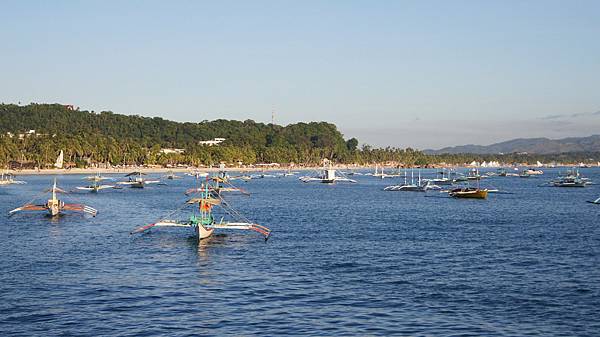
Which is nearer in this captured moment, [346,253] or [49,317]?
[49,317]

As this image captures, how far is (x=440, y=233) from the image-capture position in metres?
65.4

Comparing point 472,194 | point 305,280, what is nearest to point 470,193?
point 472,194

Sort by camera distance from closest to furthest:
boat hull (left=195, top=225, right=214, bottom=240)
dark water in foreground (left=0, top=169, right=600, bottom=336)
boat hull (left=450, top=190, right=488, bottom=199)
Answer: dark water in foreground (left=0, top=169, right=600, bottom=336), boat hull (left=195, top=225, right=214, bottom=240), boat hull (left=450, top=190, right=488, bottom=199)

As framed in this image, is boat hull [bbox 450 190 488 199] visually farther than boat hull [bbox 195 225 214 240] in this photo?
Yes

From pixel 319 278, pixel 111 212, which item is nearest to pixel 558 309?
pixel 319 278

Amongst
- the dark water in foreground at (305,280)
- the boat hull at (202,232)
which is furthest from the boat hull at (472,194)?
the boat hull at (202,232)

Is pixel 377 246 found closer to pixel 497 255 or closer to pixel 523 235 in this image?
pixel 497 255

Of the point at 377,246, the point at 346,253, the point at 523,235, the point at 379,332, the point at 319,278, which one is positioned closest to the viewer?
the point at 379,332

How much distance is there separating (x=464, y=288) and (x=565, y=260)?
44.1 ft

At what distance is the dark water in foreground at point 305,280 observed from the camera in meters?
30.6

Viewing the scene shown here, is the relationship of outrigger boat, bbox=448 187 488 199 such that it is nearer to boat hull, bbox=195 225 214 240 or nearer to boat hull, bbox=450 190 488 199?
boat hull, bbox=450 190 488 199

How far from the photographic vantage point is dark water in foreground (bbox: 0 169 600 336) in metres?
→ 30.6

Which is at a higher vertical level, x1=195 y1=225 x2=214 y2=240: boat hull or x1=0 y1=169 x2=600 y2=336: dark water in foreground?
x1=195 y1=225 x2=214 y2=240: boat hull

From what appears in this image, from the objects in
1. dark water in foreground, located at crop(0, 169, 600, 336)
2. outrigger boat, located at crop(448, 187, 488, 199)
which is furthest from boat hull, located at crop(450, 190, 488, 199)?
dark water in foreground, located at crop(0, 169, 600, 336)
